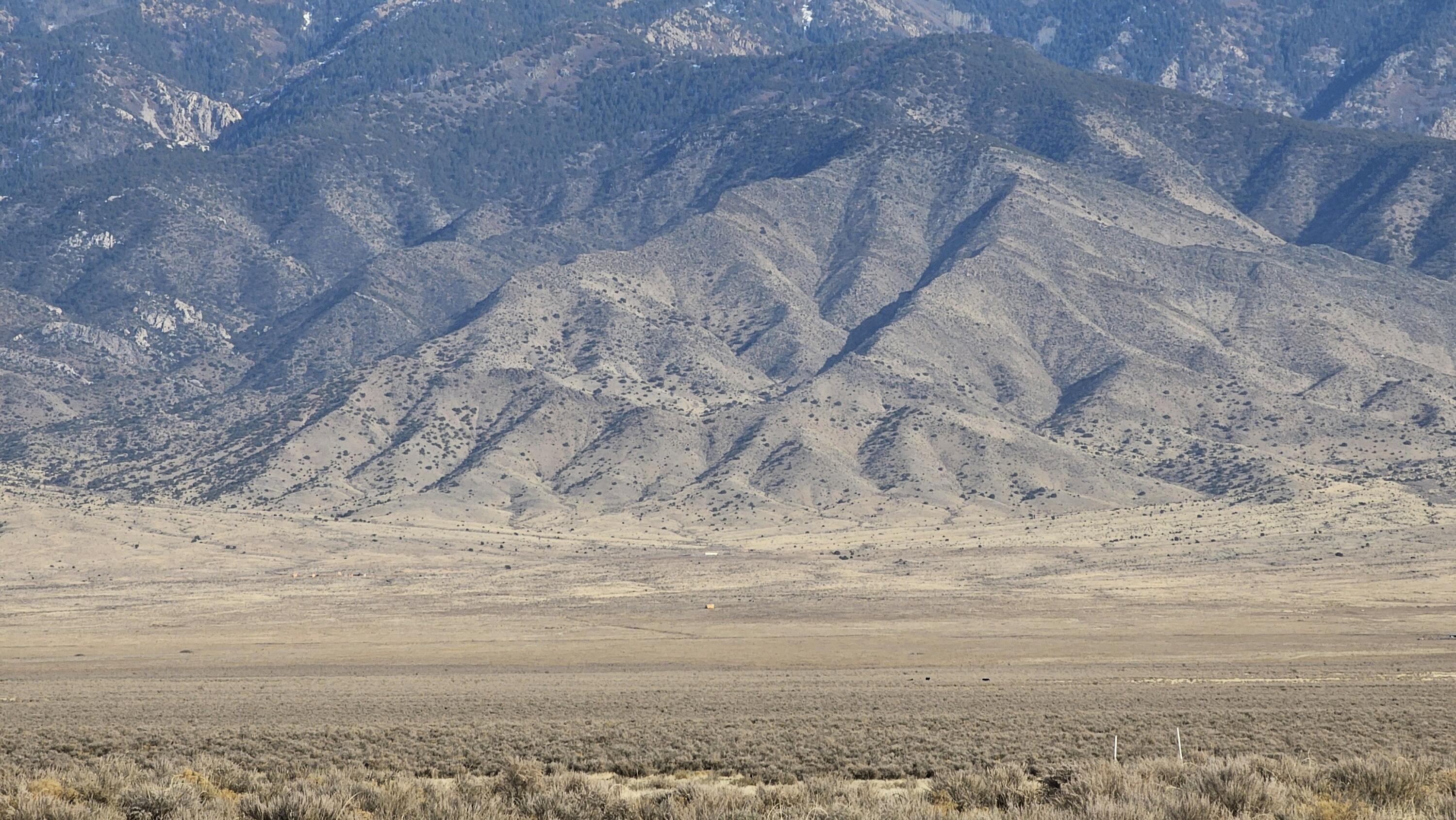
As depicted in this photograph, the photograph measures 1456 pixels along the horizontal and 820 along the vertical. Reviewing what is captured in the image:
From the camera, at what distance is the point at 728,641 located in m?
71.7

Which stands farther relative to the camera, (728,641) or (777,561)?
(777,561)

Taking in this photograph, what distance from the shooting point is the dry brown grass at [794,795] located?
61.0ft

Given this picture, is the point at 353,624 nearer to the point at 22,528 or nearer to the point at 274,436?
the point at 22,528

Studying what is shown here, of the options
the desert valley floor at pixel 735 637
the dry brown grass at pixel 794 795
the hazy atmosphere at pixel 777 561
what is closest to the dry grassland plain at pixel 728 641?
the desert valley floor at pixel 735 637

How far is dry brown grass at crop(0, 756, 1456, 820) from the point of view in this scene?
18.6m

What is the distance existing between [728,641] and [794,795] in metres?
49.9

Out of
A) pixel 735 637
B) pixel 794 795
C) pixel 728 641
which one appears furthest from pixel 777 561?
pixel 794 795

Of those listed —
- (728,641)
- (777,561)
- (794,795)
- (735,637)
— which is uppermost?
(794,795)

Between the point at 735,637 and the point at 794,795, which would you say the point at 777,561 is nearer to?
the point at 735,637

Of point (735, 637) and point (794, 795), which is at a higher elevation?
point (794, 795)

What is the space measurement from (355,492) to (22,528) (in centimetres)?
3263

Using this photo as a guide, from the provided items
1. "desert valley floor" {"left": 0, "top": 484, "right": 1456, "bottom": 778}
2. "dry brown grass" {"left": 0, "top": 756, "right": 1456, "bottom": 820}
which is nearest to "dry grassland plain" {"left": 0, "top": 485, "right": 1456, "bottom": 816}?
"desert valley floor" {"left": 0, "top": 484, "right": 1456, "bottom": 778}

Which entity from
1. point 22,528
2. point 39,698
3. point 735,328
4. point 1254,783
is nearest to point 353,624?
point 39,698

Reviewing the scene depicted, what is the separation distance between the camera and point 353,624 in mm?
83125
